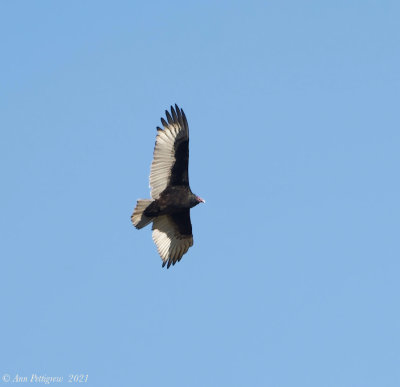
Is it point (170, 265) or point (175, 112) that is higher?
point (175, 112)

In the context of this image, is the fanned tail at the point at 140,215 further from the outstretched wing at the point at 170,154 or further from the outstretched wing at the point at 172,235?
the outstretched wing at the point at 172,235

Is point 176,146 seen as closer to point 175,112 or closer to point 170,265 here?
point 175,112

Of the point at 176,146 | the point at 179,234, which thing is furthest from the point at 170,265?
the point at 176,146

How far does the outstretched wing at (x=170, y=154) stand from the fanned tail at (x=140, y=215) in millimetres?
295

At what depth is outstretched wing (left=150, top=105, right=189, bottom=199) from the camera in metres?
30.5

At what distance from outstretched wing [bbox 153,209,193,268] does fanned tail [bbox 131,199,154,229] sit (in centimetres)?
95

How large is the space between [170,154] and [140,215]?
190 centimetres

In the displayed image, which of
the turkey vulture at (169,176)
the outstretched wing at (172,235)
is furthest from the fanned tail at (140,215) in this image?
the outstretched wing at (172,235)

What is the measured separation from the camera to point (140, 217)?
30.7 m

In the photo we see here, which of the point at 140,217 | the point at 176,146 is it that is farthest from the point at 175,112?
the point at 140,217

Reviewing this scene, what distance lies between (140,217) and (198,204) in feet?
5.56

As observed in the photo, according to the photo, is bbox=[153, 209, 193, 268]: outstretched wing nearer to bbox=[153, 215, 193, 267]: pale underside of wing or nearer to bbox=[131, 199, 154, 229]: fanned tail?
bbox=[153, 215, 193, 267]: pale underside of wing

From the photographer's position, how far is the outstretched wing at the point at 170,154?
3052 centimetres

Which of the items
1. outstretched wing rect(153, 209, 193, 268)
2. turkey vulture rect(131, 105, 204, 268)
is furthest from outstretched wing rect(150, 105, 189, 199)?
outstretched wing rect(153, 209, 193, 268)
